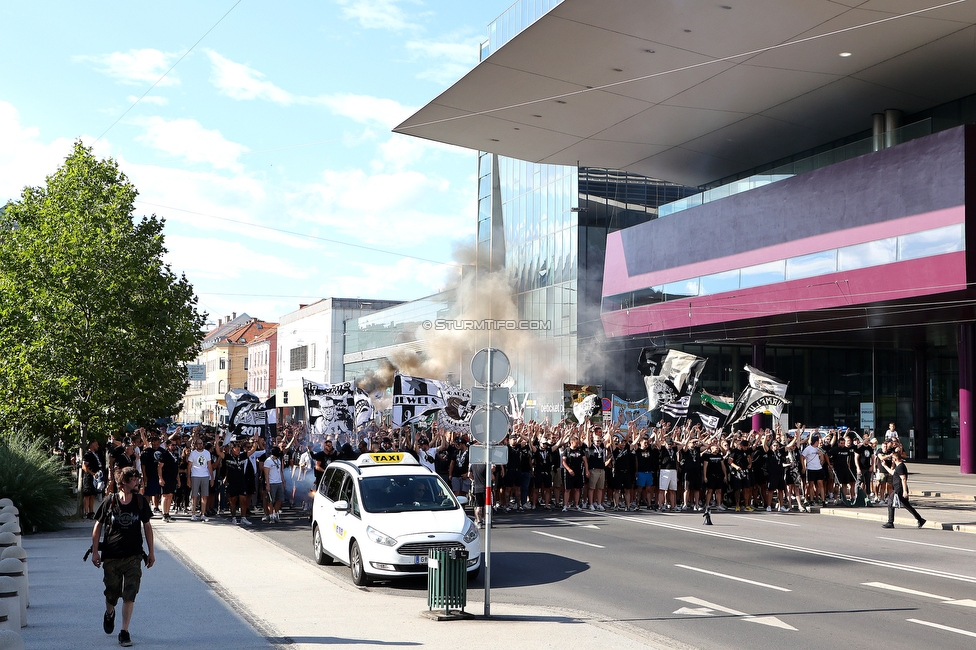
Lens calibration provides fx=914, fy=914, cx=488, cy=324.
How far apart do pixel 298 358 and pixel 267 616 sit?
84.1 meters

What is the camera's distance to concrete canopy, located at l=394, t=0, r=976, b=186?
25922mm

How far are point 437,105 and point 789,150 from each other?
15.6 m

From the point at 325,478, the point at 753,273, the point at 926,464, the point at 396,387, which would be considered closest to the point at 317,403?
the point at 396,387

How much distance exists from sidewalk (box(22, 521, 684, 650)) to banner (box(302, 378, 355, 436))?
13.2 m

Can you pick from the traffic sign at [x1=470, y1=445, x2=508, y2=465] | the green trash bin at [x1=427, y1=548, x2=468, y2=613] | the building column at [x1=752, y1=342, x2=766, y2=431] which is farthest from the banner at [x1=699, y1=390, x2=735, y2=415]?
the green trash bin at [x1=427, y1=548, x2=468, y2=613]

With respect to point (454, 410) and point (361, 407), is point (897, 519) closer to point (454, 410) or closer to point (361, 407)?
point (454, 410)

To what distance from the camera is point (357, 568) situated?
39.0ft

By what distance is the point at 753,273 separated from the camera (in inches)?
1352

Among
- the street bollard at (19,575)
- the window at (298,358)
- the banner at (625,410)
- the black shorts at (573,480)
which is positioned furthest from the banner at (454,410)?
the window at (298,358)

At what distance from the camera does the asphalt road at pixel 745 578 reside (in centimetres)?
940

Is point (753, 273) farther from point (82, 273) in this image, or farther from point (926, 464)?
point (82, 273)

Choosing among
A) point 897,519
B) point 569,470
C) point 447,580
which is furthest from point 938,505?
point 447,580

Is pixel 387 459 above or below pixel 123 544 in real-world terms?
above

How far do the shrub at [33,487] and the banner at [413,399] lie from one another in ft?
31.9
